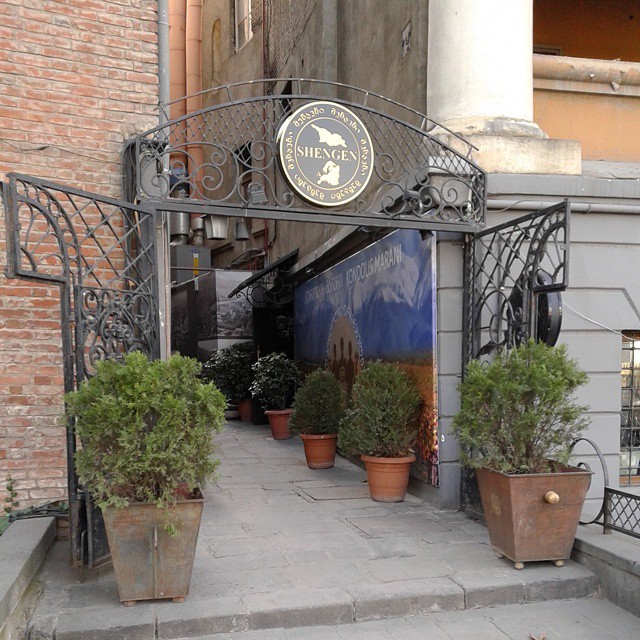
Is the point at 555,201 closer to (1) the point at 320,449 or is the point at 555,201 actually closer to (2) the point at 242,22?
(1) the point at 320,449

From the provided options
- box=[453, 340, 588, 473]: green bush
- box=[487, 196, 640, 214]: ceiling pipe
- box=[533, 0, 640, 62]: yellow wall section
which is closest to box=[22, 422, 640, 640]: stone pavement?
box=[453, 340, 588, 473]: green bush

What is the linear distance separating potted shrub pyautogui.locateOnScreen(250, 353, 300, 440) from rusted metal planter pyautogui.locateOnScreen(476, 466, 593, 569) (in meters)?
7.27

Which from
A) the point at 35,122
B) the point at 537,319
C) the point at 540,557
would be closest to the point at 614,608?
the point at 540,557

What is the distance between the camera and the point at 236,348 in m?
15.5

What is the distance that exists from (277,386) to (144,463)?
810 cm

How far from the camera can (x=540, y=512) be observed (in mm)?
4926

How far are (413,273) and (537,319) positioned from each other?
188cm

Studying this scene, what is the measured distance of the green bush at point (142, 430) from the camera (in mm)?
4199

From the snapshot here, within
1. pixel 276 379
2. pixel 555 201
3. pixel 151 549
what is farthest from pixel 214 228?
pixel 151 549

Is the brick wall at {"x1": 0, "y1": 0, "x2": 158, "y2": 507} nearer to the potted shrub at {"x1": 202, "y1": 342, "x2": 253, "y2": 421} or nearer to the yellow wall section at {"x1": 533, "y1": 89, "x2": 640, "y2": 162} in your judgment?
the yellow wall section at {"x1": 533, "y1": 89, "x2": 640, "y2": 162}

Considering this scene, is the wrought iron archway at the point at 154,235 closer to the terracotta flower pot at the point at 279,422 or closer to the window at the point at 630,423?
the window at the point at 630,423

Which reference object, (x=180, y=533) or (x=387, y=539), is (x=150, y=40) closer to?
(x=180, y=533)

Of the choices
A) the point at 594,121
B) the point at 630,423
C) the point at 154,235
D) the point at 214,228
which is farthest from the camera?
the point at 214,228

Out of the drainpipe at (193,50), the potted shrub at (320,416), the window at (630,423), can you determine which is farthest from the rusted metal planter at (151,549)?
the drainpipe at (193,50)
